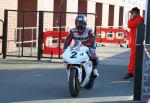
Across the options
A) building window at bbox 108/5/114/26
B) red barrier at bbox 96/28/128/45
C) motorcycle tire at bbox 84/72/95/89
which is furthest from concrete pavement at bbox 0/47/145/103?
building window at bbox 108/5/114/26

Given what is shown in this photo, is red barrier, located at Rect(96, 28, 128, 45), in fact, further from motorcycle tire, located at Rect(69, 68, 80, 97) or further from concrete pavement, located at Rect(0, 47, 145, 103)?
motorcycle tire, located at Rect(69, 68, 80, 97)

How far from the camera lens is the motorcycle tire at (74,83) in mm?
10180

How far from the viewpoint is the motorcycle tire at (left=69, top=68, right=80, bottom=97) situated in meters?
10.2

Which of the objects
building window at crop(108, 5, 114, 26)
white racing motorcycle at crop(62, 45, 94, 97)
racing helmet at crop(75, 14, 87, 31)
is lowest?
white racing motorcycle at crop(62, 45, 94, 97)

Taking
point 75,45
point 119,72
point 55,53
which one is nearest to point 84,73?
point 75,45

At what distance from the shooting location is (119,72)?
1502 centimetres

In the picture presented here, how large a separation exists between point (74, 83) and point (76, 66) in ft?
1.18

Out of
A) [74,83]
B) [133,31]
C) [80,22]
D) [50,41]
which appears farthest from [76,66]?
[50,41]

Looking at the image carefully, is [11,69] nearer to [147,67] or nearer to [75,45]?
[75,45]

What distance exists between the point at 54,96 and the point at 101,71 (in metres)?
4.80

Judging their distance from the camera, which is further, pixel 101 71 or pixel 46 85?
pixel 101 71

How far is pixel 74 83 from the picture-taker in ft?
33.6

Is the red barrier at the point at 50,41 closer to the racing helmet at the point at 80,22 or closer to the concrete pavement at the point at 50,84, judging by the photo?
the concrete pavement at the point at 50,84

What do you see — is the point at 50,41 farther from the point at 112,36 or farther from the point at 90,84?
the point at 112,36
